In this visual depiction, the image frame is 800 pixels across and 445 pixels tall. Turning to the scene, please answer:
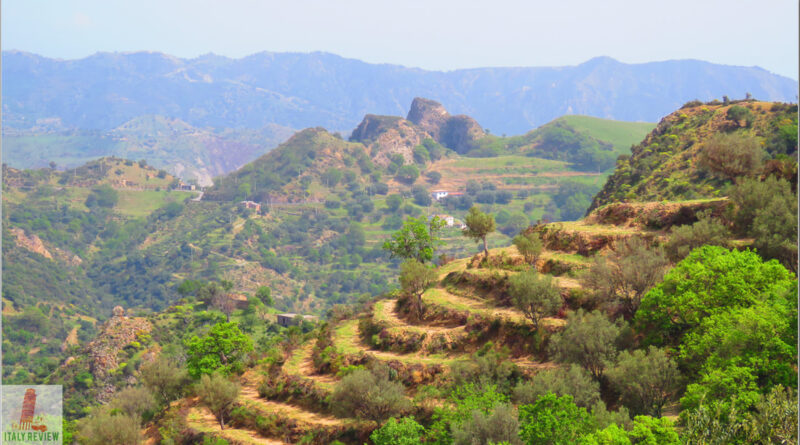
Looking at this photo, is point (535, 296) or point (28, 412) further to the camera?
point (28, 412)

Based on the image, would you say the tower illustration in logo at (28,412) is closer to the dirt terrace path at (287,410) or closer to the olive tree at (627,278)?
the dirt terrace path at (287,410)

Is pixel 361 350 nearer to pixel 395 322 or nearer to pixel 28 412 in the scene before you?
pixel 395 322

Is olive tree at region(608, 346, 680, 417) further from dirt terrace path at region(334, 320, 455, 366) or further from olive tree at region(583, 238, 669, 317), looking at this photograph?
dirt terrace path at region(334, 320, 455, 366)

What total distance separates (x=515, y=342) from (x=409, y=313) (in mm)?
10158

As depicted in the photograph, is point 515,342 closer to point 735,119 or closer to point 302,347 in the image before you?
point 302,347

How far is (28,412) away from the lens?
52.4m

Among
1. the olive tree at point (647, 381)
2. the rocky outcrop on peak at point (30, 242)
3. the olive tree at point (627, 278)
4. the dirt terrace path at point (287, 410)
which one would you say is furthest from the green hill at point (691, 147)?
the rocky outcrop on peak at point (30, 242)

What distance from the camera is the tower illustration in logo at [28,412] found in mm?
47397

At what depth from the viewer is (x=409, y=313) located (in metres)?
44.4

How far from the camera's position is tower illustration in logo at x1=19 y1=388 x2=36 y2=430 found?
4740 cm

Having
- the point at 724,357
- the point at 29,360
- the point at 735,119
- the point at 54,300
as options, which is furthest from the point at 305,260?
the point at 724,357

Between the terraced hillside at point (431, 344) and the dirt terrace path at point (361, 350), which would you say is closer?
the terraced hillside at point (431, 344)

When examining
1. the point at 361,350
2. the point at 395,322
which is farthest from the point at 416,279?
the point at 361,350

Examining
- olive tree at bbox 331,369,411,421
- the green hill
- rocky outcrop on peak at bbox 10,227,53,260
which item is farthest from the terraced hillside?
rocky outcrop on peak at bbox 10,227,53,260
